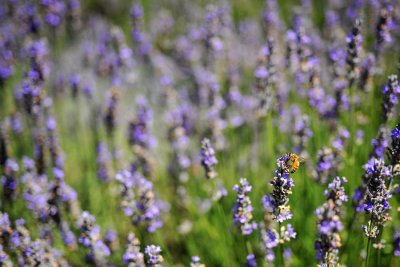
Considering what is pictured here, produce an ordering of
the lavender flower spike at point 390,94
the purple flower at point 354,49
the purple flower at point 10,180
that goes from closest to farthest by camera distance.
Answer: the lavender flower spike at point 390,94 → the purple flower at point 354,49 → the purple flower at point 10,180

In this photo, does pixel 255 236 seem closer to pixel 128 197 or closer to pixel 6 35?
pixel 128 197

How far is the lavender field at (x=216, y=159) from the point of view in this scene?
2.27 metres

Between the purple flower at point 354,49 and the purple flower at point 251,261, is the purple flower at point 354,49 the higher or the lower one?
the higher one

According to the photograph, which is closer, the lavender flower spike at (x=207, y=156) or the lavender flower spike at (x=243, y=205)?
the lavender flower spike at (x=243, y=205)

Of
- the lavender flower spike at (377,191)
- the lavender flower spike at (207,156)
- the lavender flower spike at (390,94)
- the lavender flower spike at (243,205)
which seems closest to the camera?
the lavender flower spike at (377,191)

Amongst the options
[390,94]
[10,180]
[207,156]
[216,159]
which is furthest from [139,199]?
[390,94]

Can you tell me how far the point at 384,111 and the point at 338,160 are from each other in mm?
549

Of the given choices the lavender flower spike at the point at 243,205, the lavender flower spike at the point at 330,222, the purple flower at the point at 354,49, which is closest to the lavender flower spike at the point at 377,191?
the lavender flower spike at the point at 330,222

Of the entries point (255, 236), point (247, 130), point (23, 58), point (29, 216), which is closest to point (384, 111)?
point (255, 236)

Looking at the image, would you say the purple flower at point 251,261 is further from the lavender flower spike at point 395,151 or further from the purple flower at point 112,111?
the purple flower at point 112,111

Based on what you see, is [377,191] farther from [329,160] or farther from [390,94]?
[329,160]

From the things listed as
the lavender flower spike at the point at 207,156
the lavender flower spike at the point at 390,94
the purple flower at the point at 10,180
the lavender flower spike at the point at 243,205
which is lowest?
the lavender flower spike at the point at 243,205

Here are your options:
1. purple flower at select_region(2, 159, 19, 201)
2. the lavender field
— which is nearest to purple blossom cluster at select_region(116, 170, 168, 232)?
the lavender field

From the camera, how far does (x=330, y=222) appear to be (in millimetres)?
1773
